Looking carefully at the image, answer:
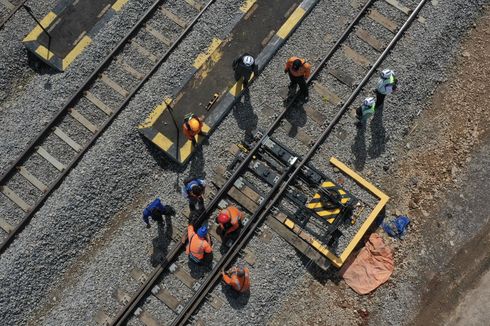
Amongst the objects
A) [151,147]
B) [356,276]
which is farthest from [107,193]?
[356,276]

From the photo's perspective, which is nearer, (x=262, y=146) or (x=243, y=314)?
(x=243, y=314)

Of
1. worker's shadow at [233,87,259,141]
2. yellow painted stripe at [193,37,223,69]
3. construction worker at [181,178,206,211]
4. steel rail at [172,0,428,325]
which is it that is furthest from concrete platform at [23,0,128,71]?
steel rail at [172,0,428,325]

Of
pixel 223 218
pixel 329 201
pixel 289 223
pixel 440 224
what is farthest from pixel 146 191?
pixel 440 224

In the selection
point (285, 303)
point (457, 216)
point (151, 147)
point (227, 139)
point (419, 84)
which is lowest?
point (285, 303)

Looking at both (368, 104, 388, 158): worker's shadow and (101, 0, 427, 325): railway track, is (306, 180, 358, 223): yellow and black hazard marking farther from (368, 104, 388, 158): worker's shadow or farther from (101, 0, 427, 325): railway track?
(368, 104, 388, 158): worker's shadow

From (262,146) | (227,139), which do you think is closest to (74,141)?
(227,139)

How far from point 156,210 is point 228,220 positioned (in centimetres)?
173

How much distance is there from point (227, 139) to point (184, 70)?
2203 millimetres

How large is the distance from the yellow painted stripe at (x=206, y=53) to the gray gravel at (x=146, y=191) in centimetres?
16

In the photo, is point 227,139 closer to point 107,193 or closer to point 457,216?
point 107,193

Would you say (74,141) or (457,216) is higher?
(457,216)

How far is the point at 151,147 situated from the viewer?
13.0 meters

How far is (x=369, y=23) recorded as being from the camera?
13.5 metres

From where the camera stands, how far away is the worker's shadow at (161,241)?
12391mm
